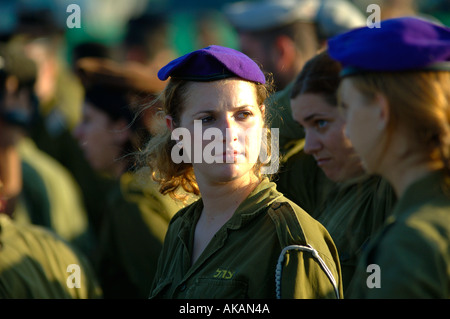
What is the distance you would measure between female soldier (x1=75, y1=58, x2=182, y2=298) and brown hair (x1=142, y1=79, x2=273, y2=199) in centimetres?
49

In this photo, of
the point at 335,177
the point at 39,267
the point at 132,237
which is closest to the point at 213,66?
the point at 335,177

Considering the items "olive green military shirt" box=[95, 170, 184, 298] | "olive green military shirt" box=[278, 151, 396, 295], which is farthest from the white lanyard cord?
"olive green military shirt" box=[95, 170, 184, 298]

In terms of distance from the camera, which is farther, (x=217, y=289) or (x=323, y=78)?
(x=323, y=78)

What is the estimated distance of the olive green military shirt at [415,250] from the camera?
Answer: 181 centimetres

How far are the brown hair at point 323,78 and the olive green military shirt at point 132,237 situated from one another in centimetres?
122

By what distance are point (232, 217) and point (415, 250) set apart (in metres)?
0.95

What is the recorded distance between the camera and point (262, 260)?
2.43 metres

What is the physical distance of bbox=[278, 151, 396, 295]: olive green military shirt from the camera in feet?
9.32

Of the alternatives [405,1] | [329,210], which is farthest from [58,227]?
[405,1]

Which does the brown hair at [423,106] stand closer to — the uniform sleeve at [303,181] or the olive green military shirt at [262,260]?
the olive green military shirt at [262,260]

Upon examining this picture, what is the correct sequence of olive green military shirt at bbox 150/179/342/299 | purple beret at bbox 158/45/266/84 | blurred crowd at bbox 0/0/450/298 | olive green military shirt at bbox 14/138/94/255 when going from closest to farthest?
olive green military shirt at bbox 150/179/342/299
purple beret at bbox 158/45/266/84
blurred crowd at bbox 0/0/450/298
olive green military shirt at bbox 14/138/94/255

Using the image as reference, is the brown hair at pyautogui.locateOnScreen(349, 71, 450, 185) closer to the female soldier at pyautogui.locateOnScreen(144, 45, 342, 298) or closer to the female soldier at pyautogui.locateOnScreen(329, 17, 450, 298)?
the female soldier at pyautogui.locateOnScreen(329, 17, 450, 298)

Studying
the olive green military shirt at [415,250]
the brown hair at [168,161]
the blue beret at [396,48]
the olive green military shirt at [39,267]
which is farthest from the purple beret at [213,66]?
the olive green military shirt at [39,267]

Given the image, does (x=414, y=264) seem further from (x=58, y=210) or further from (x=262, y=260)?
(x=58, y=210)
